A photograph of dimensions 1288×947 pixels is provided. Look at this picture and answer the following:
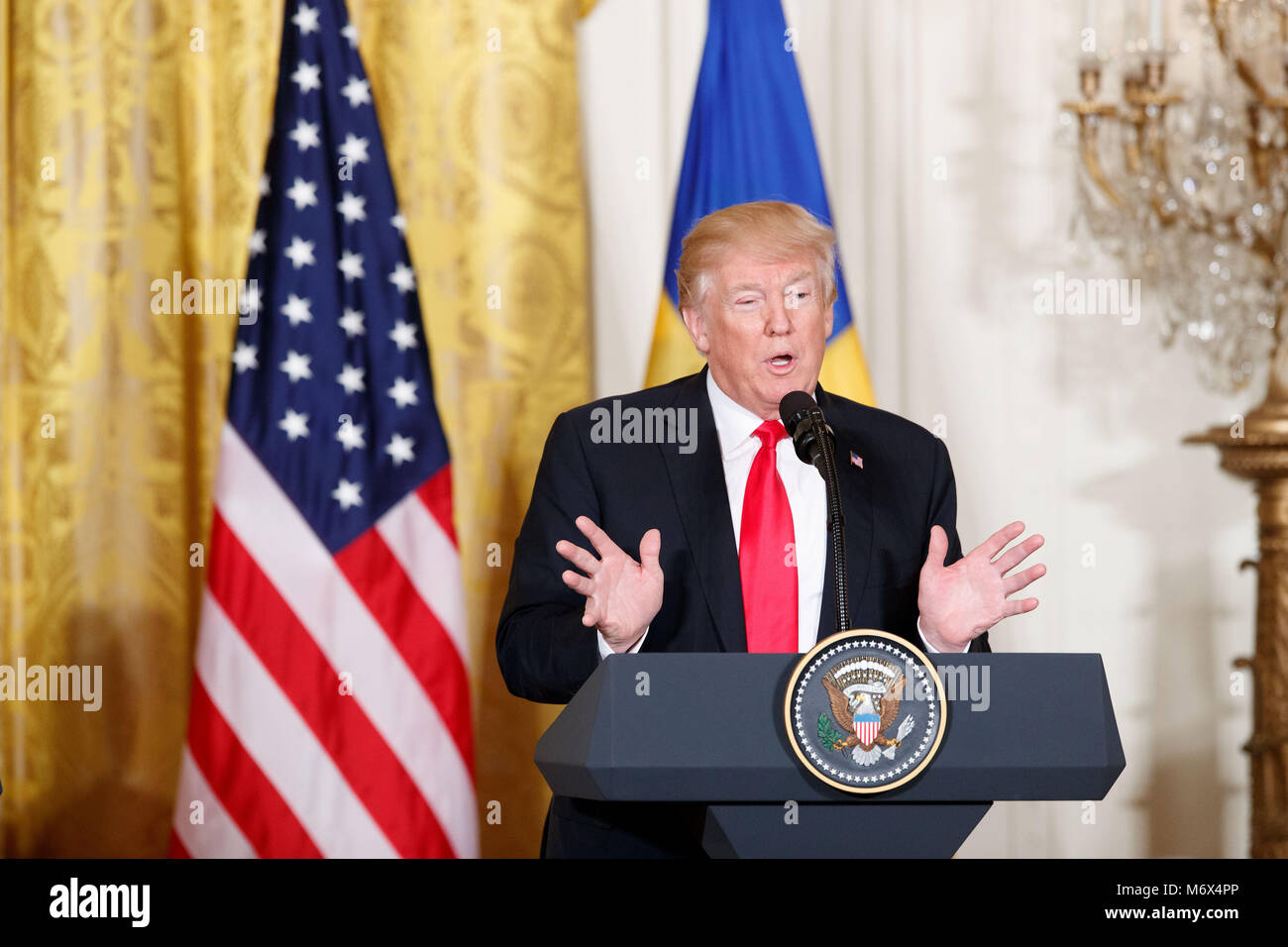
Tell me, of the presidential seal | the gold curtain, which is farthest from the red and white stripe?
the presidential seal

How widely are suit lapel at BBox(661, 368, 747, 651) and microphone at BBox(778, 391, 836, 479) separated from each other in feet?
0.95

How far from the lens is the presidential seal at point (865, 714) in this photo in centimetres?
130

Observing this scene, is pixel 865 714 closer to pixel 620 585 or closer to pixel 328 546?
pixel 620 585

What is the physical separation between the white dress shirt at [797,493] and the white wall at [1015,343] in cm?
178

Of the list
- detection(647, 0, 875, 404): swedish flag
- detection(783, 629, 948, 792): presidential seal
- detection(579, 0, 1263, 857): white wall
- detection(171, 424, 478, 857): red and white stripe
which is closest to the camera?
detection(783, 629, 948, 792): presidential seal

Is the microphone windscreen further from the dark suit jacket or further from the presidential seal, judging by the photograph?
the presidential seal

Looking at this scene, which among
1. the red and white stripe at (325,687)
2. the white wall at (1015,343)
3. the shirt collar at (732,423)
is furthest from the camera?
the white wall at (1015,343)

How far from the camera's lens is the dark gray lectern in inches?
51.4

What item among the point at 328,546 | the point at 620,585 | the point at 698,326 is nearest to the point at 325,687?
the point at 328,546

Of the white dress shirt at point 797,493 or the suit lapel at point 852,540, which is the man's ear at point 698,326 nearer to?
the white dress shirt at point 797,493

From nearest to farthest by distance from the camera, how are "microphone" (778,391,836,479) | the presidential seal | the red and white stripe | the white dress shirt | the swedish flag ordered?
the presidential seal → "microphone" (778,391,836,479) → the white dress shirt → the red and white stripe → the swedish flag

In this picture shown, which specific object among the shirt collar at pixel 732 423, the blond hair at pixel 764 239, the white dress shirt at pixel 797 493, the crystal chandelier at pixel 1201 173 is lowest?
the white dress shirt at pixel 797 493

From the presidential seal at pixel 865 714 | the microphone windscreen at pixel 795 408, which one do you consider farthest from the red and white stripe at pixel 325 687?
the presidential seal at pixel 865 714
